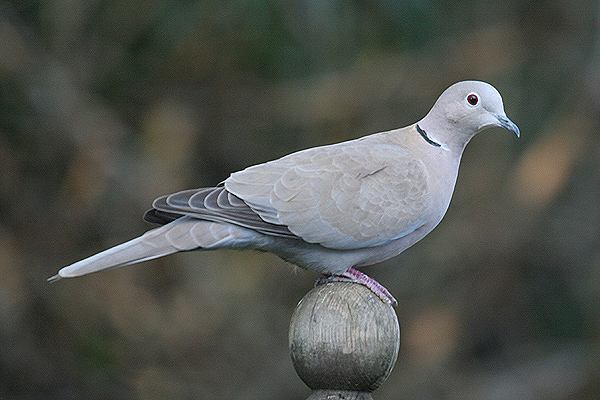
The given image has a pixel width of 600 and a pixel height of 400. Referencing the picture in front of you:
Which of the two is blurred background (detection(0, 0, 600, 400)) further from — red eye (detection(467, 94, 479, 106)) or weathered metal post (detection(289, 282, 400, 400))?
weathered metal post (detection(289, 282, 400, 400))

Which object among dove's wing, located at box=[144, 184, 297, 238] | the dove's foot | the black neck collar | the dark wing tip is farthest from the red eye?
the dark wing tip

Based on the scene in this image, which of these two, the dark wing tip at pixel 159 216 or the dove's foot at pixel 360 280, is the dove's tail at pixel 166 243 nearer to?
the dark wing tip at pixel 159 216

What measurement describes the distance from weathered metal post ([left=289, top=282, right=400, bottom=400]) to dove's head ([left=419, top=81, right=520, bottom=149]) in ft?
3.60

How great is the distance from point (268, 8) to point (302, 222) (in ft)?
11.4

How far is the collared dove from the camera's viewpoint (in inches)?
116

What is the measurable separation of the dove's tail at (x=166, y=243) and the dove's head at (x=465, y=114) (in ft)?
3.13

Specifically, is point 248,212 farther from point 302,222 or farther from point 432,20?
point 432,20

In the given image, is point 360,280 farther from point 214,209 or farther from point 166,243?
point 166,243

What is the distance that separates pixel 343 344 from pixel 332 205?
30.3 inches

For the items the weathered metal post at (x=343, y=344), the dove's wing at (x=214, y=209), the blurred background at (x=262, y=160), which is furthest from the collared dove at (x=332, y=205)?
the blurred background at (x=262, y=160)

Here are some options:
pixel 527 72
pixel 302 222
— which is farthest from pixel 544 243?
pixel 302 222

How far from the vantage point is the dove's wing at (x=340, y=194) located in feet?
9.87

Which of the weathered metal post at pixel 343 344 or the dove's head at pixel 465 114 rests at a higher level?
the dove's head at pixel 465 114

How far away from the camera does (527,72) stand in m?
7.21
